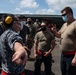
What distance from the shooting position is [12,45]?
10.1 feet

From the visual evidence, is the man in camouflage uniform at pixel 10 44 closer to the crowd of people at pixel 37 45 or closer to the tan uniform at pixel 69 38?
the crowd of people at pixel 37 45

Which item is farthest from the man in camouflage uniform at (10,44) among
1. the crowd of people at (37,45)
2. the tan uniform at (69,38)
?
the tan uniform at (69,38)

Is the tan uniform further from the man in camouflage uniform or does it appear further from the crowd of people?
the man in camouflage uniform

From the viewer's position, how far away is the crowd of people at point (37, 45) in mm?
3062

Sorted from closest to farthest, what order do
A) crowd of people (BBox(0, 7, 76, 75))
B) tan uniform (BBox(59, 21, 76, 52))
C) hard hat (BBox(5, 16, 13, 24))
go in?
1. crowd of people (BBox(0, 7, 76, 75))
2. hard hat (BBox(5, 16, 13, 24))
3. tan uniform (BBox(59, 21, 76, 52))

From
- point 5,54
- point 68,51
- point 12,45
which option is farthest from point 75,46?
point 12,45

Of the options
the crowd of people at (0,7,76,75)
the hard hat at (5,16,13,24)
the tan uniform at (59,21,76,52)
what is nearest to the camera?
the crowd of people at (0,7,76,75)

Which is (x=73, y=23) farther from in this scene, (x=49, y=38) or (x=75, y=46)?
(x=49, y=38)

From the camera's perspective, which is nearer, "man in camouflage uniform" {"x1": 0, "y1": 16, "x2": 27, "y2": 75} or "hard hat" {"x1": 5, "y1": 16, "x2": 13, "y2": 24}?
"man in camouflage uniform" {"x1": 0, "y1": 16, "x2": 27, "y2": 75}

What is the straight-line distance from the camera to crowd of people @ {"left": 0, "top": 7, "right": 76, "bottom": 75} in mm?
3062

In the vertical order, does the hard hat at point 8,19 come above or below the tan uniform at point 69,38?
above

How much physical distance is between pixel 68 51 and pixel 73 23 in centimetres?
55

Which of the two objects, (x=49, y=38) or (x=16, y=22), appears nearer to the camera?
(x=16, y=22)

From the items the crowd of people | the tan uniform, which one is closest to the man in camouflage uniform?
the crowd of people
